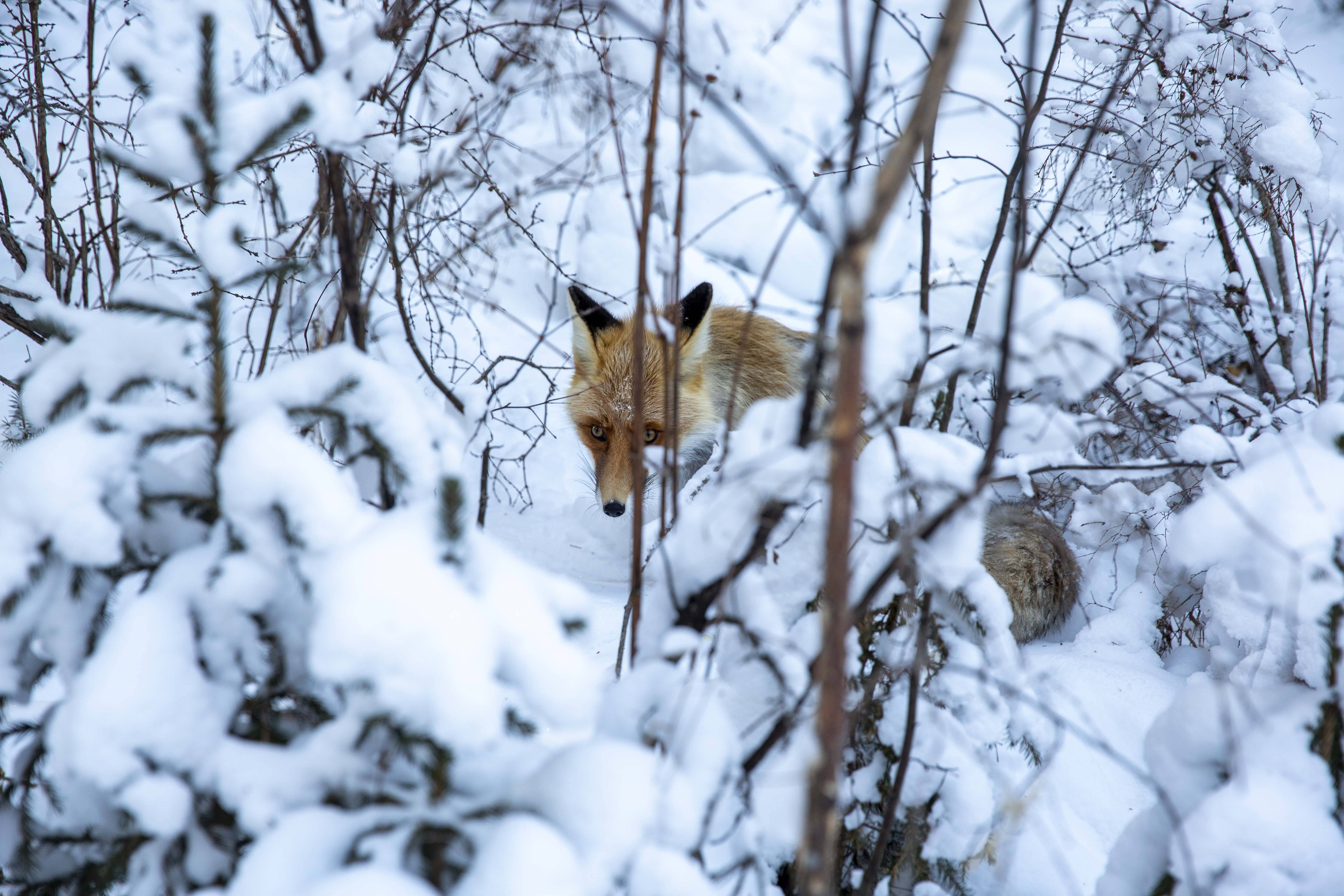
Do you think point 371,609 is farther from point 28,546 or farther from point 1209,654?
point 1209,654

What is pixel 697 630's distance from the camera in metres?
1.27

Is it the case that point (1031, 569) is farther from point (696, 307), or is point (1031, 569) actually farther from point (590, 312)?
point (590, 312)

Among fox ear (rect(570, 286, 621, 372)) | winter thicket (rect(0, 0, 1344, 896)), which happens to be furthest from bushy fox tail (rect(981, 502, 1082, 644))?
fox ear (rect(570, 286, 621, 372))

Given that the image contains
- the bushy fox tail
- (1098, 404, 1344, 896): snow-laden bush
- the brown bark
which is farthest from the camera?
the bushy fox tail

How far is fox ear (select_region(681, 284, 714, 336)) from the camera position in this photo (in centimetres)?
339

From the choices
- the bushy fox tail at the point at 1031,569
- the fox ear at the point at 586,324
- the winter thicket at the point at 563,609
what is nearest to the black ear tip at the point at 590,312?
the fox ear at the point at 586,324

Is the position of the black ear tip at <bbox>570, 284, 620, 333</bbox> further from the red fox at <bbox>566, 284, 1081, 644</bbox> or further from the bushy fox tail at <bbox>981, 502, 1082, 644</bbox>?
the bushy fox tail at <bbox>981, 502, 1082, 644</bbox>

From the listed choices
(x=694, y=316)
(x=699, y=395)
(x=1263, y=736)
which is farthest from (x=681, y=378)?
(x=1263, y=736)

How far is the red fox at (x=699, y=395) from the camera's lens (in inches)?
121

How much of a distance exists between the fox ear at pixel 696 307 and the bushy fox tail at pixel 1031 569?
1423 mm

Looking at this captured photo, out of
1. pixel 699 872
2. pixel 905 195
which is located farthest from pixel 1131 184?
pixel 699 872

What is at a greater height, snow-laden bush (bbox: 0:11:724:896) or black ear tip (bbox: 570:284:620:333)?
black ear tip (bbox: 570:284:620:333)

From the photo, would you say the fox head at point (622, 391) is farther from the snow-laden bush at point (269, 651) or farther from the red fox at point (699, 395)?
the snow-laden bush at point (269, 651)

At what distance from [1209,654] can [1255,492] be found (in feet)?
6.49
